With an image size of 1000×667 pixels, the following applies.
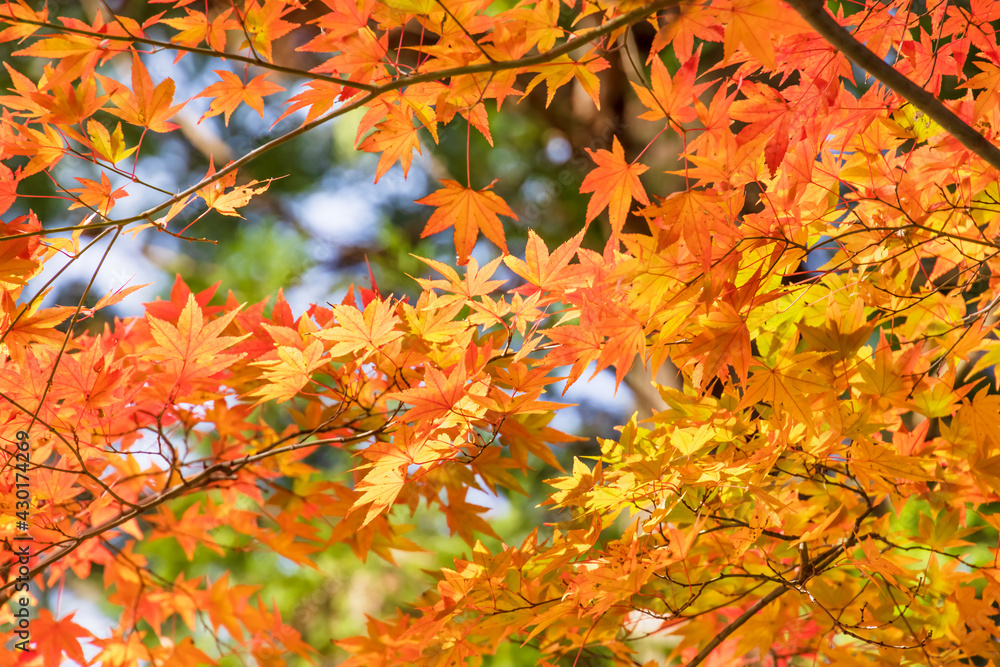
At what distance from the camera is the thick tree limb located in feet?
1.78

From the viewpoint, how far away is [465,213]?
768 mm

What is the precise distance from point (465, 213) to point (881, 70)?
0.42 m

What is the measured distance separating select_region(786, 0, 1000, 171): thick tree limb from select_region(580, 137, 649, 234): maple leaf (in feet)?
0.71

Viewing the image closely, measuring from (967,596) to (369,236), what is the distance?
10.1 ft

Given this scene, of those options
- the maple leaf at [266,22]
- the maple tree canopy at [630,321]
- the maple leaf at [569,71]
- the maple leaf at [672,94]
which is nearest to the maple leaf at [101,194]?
the maple tree canopy at [630,321]

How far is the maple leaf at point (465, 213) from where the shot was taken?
2.46 ft

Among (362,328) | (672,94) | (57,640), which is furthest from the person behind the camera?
(57,640)

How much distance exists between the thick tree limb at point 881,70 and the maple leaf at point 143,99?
68 cm

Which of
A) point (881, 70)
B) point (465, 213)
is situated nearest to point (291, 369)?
point (465, 213)

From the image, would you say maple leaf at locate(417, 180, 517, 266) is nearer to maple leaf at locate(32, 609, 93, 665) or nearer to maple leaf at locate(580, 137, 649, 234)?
maple leaf at locate(580, 137, 649, 234)

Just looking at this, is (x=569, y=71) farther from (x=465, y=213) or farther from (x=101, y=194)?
(x=101, y=194)

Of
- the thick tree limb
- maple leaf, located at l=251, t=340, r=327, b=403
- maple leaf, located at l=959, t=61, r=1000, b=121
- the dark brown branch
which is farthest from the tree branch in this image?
the dark brown branch

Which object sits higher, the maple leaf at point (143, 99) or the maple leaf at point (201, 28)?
the maple leaf at point (201, 28)

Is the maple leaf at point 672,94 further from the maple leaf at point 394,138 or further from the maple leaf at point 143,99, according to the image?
the maple leaf at point 143,99
